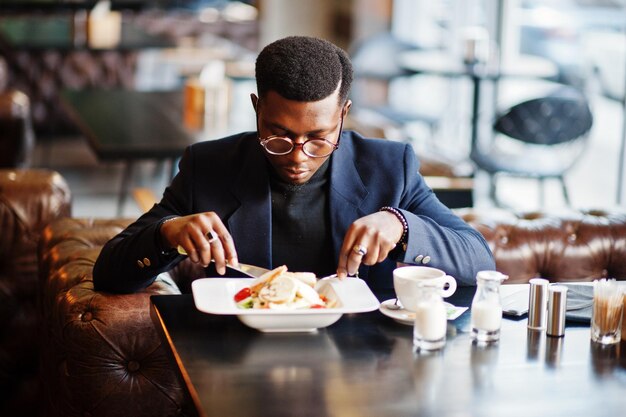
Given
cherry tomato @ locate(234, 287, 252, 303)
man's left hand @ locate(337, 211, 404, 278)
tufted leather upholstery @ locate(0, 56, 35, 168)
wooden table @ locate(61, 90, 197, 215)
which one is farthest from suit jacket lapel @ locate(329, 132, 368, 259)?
tufted leather upholstery @ locate(0, 56, 35, 168)

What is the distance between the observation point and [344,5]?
9883 mm

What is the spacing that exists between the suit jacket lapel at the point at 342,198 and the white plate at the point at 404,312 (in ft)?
1.03

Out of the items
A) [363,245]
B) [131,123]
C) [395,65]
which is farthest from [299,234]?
[395,65]

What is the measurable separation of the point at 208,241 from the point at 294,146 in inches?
10.7

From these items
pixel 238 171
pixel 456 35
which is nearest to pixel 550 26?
pixel 456 35

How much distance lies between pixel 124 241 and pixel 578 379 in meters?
0.98

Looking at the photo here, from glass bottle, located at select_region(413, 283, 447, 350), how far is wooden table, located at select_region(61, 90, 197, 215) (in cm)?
283

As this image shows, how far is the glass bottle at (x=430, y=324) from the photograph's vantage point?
164 centimetres

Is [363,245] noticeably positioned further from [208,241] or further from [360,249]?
[208,241]

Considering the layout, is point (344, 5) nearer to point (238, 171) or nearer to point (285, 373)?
point (238, 171)

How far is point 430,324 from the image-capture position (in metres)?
1.65

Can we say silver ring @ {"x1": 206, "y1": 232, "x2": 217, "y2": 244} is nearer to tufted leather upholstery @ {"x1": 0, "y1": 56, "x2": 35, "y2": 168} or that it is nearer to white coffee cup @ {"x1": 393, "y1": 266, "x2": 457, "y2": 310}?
white coffee cup @ {"x1": 393, "y1": 266, "x2": 457, "y2": 310}

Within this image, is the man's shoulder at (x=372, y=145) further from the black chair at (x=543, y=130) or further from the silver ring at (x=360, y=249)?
the black chair at (x=543, y=130)

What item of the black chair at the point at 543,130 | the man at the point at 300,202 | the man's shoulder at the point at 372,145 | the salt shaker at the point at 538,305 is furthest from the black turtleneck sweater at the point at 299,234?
the black chair at the point at 543,130
